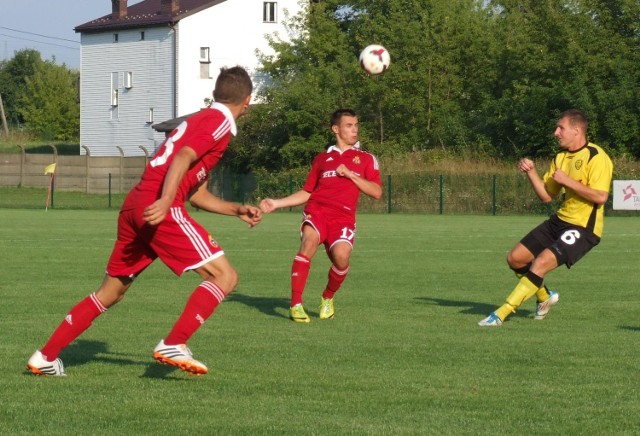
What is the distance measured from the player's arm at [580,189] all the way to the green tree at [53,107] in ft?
257

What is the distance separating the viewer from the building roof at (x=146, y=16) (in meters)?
65.7

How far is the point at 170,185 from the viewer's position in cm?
661

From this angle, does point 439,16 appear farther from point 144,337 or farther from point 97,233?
point 144,337

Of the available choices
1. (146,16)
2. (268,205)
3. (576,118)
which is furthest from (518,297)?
(146,16)

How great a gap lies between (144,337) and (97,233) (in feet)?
59.0

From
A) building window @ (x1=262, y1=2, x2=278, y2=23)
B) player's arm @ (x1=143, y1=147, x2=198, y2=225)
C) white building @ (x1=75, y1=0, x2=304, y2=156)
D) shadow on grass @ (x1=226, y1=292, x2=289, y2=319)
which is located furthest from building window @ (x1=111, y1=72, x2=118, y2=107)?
player's arm @ (x1=143, y1=147, x2=198, y2=225)

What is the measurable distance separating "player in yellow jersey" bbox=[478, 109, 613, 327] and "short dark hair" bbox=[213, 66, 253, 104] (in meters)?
4.04

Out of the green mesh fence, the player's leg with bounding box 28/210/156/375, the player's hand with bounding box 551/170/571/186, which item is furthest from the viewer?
the green mesh fence

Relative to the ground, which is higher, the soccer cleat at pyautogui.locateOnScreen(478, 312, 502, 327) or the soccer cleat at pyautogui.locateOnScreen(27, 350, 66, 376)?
the soccer cleat at pyautogui.locateOnScreen(27, 350, 66, 376)

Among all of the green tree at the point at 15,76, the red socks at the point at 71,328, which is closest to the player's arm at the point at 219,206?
the red socks at the point at 71,328

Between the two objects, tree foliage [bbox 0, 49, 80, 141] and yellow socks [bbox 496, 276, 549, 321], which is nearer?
yellow socks [bbox 496, 276, 549, 321]

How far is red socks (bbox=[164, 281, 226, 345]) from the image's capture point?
22.6ft

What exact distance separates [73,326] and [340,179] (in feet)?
15.0

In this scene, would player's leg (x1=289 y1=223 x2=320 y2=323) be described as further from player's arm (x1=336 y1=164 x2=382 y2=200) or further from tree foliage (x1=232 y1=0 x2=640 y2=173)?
tree foliage (x1=232 y1=0 x2=640 y2=173)
